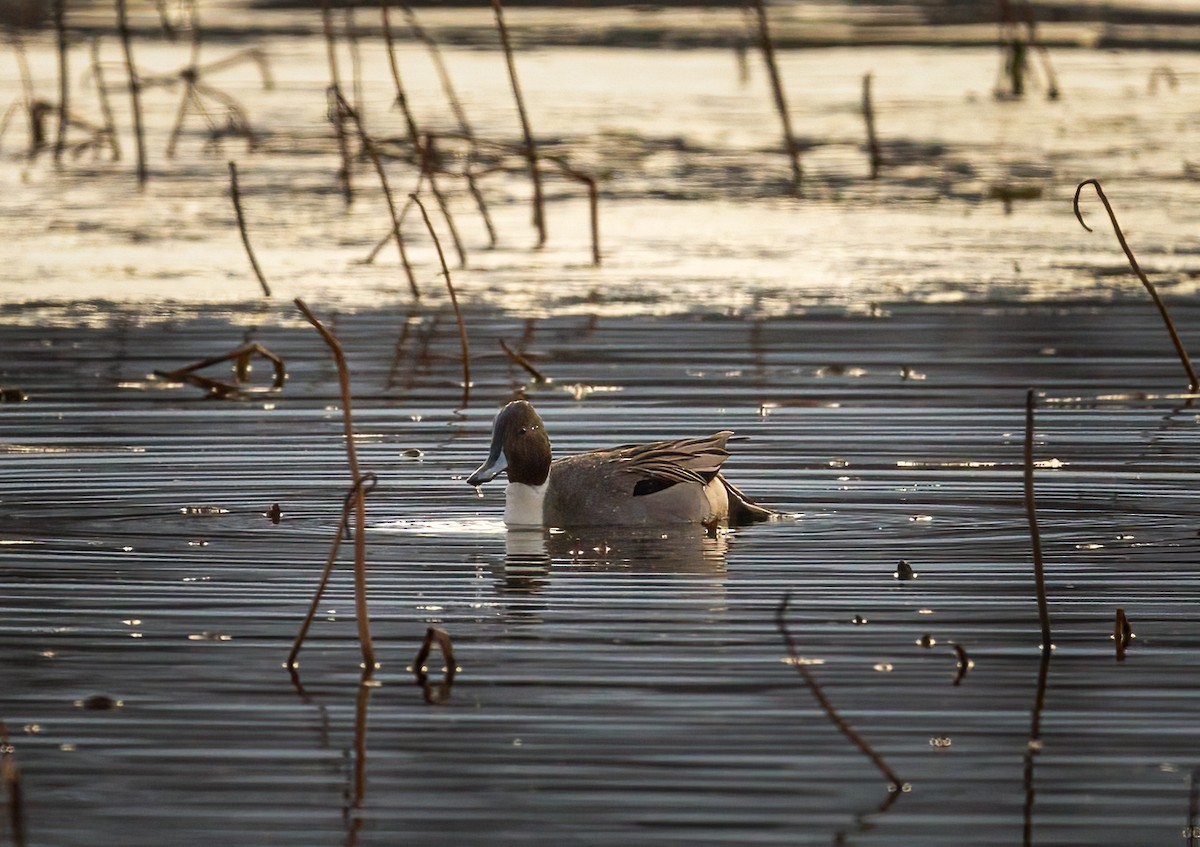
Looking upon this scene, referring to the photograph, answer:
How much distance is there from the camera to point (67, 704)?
6512 mm

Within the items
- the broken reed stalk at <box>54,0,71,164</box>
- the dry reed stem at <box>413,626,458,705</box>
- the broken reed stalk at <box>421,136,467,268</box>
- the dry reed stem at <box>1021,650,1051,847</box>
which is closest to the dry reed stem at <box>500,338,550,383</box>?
the broken reed stalk at <box>421,136,467,268</box>

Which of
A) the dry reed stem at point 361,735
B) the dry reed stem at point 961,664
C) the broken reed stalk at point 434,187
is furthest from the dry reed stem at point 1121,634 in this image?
the broken reed stalk at point 434,187

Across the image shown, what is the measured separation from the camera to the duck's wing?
9078 millimetres

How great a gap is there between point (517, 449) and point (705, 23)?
95.8 feet

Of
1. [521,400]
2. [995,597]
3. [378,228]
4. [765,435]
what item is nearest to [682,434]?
[765,435]

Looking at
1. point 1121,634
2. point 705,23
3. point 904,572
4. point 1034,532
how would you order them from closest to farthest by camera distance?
Result: point 1034,532 < point 1121,634 < point 904,572 < point 705,23

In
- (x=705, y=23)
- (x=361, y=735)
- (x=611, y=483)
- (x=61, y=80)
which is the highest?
(x=361, y=735)

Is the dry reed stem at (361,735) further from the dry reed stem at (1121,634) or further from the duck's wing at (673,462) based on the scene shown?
the duck's wing at (673,462)

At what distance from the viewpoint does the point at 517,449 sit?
9.09m

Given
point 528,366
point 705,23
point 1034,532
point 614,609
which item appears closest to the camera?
point 1034,532

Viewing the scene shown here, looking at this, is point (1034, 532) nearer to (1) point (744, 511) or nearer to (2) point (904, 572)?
(2) point (904, 572)

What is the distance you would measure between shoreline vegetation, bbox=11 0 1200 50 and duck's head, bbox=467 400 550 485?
23156mm

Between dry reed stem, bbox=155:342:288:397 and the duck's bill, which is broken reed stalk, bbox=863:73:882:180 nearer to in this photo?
dry reed stem, bbox=155:342:288:397

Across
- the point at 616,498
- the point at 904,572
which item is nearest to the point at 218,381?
the point at 616,498
